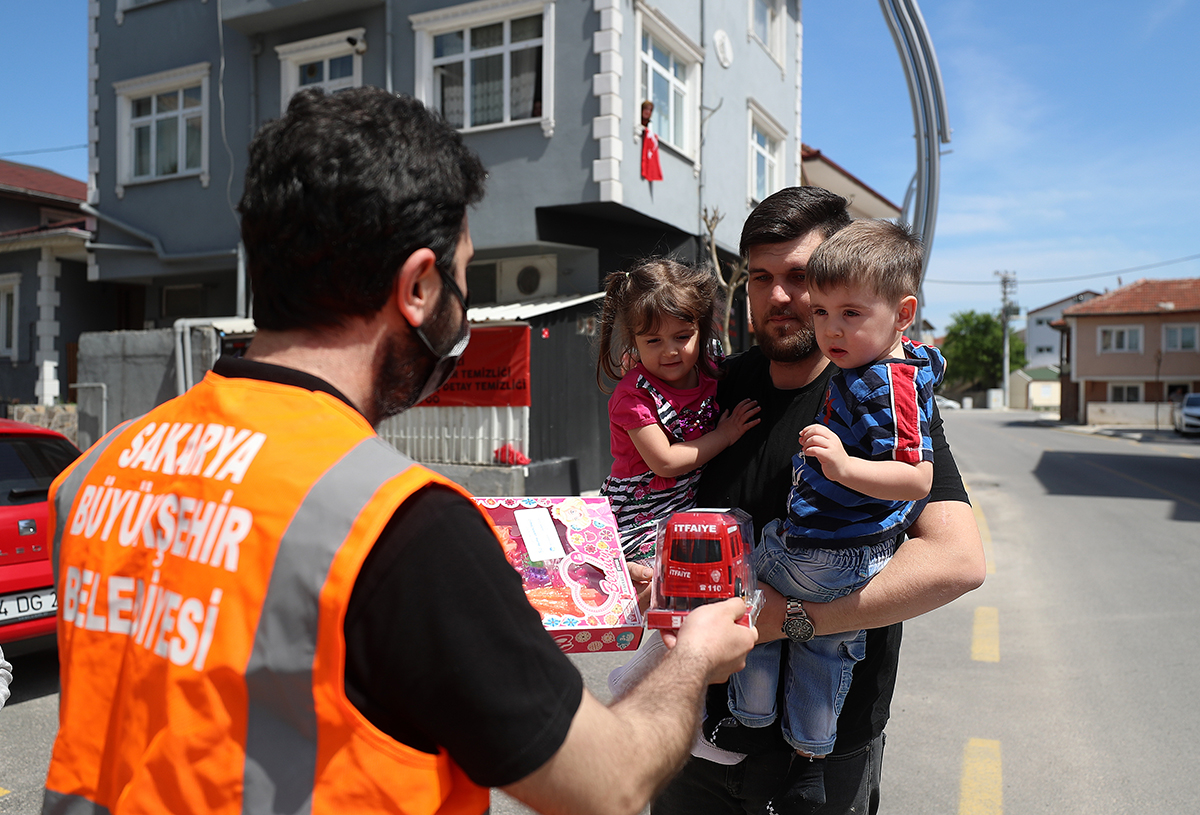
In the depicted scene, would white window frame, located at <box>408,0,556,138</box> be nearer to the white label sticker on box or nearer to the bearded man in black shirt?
the bearded man in black shirt

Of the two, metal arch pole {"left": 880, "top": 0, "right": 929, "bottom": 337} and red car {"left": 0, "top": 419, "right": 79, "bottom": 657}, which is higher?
metal arch pole {"left": 880, "top": 0, "right": 929, "bottom": 337}

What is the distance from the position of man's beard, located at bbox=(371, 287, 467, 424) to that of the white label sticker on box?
24.6 inches

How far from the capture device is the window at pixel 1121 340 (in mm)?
42969

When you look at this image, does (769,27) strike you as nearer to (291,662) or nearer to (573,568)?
(573,568)

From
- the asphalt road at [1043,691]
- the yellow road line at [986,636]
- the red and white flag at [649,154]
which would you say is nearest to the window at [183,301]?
the red and white flag at [649,154]

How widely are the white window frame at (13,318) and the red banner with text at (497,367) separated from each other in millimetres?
12517

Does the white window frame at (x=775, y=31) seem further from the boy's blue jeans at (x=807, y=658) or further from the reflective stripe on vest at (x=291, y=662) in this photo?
the reflective stripe on vest at (x=291, y=662)

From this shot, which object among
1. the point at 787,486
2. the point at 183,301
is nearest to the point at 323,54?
the point at 183,301

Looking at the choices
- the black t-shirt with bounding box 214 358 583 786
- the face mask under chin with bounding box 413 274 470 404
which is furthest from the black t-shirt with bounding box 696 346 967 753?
the black t-shirt with bounding box 214 358 583 786

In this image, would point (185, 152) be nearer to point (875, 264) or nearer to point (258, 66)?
point (258, 66)

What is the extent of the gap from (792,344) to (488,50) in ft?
40.6

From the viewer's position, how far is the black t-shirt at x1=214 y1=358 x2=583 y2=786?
1020mm

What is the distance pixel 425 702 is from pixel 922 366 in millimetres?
1553

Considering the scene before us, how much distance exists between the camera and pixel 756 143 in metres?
18.1
